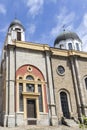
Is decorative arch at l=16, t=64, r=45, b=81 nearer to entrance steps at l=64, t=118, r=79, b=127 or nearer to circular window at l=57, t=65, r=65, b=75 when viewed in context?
circular window at l=57, t=65, r=65, b=75

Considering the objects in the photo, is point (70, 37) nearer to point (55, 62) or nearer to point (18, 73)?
point (55, 62)

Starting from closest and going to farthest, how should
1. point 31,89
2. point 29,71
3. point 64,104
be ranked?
point 31,89 < point 29,71 < point 64,104

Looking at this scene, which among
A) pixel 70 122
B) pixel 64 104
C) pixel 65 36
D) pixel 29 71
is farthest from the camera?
pixel 65 36

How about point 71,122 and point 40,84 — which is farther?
point 40,84

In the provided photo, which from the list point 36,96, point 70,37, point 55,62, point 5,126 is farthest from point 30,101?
point 70,37

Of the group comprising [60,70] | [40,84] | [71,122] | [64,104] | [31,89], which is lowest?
[71,122]

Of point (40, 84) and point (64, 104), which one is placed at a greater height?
point (40, 84)

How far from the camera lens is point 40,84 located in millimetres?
26219

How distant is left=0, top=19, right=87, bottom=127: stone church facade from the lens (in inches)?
936

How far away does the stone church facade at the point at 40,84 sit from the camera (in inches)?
936

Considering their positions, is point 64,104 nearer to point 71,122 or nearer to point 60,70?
point 71,122

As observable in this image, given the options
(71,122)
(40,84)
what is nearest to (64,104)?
(71,122)

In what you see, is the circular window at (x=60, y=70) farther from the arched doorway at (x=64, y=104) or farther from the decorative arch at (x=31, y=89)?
the decorative arch at (x=31, y=89)

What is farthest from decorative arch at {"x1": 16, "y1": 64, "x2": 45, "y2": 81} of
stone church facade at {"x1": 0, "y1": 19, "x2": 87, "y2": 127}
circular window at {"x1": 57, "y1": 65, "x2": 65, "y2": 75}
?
circular window at {"x1": 57, "y1": 65, "x2": 65, "y2": 75}
